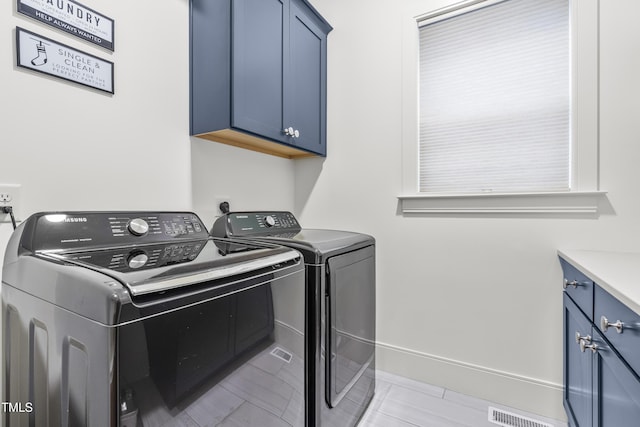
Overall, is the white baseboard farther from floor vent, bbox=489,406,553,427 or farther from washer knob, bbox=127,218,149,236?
washer knob, bbox=127,218,149,236

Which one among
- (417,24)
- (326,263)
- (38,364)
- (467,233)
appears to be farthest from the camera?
(417,24)

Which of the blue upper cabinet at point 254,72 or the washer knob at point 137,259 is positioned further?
the blue upper cabinet at point 254,72

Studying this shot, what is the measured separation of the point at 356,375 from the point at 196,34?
1.88 metres

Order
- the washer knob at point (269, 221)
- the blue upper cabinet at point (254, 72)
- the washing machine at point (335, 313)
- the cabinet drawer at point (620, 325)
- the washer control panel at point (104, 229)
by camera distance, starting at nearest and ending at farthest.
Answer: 1. the cabinet drawer at point (620, 325)
2. the washer control panel at point (104, 229)
3. the washing machine at point (335, 313)
4. the blue upper cabinet at point (254, 72)
5. the washer knob at point (269, 221)

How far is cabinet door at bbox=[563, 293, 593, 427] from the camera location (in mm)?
1109

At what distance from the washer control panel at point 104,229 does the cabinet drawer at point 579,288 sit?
1.47 metres

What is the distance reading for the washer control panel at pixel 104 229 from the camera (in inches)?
37.8

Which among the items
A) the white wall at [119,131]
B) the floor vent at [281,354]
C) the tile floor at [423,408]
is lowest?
the tile floor at [423,408]

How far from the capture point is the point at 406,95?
1.96 meters

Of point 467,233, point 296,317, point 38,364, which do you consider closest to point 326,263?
point 296,317

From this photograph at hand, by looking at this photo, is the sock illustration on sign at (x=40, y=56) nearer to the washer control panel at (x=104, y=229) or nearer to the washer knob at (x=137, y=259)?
the washer control panel at (x=104, y=229)

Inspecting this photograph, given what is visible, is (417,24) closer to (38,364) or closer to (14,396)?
(38,364)

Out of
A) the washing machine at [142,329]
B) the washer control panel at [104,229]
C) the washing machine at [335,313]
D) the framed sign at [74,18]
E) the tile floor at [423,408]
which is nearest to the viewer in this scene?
the washing machine at [142,329]

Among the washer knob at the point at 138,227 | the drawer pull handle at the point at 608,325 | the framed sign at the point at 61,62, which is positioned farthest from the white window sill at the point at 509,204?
the framed sign at the point at 61,62
